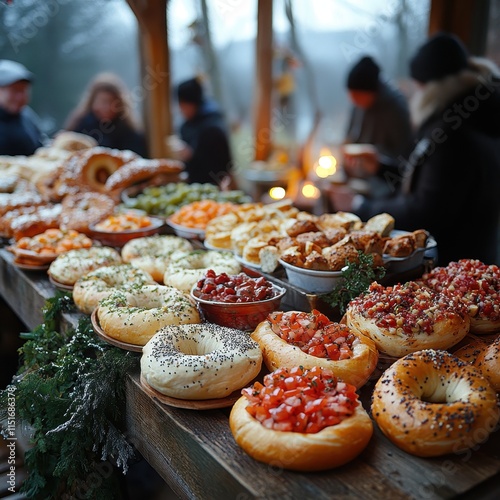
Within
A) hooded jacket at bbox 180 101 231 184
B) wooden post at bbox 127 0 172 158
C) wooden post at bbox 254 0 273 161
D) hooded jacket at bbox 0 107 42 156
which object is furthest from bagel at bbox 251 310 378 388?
wooden post at bbox 254 0 273 161

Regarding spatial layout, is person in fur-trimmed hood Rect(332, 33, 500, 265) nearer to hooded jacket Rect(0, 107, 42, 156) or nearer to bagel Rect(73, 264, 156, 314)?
bagel Rect(73, 264, 156, 314)

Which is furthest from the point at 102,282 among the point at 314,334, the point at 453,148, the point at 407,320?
the point at 453,148

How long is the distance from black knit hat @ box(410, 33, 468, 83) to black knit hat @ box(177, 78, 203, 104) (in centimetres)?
319

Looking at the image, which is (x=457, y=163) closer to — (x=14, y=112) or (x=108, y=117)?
(x=108, y=117)

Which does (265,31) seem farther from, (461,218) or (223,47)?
(461,218)

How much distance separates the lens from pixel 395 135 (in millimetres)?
6945

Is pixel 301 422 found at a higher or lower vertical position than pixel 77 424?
higher

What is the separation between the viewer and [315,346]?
2088 mm

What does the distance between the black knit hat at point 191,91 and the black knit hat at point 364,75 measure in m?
1.89

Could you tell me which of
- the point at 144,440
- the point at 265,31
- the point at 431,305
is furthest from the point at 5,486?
the point at 265,31

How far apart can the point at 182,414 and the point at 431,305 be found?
3.73 feet

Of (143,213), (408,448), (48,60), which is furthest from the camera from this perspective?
(48,60)

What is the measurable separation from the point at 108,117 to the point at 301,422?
6.88 metres

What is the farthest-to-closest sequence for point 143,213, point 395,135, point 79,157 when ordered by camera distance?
1. point 395,135
2. point 79,157
3. point 143,213
